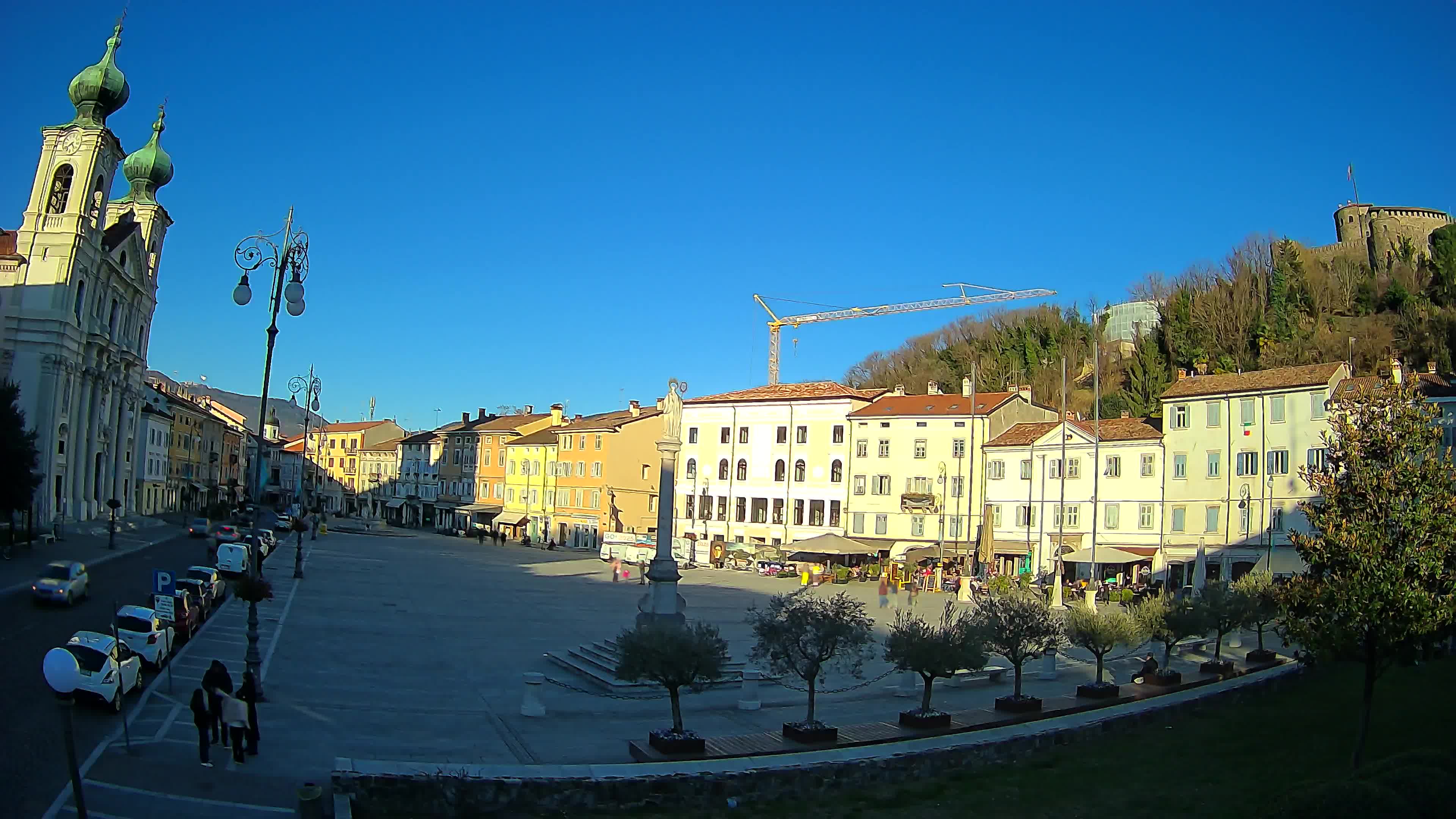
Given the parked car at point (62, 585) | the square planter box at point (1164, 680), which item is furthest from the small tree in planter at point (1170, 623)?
the parked car at point (62, 585)

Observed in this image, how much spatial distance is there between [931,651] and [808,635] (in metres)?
2.38

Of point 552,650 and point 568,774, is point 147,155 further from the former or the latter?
point 568,774

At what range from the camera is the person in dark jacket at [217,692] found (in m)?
14.8

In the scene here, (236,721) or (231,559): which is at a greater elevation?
(231,559)

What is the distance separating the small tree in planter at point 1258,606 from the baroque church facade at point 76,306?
5975 centimetres

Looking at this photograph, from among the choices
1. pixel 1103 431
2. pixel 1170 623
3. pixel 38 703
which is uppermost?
pixel 1103 431

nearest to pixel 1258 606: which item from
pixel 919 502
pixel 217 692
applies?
pixel 217 692

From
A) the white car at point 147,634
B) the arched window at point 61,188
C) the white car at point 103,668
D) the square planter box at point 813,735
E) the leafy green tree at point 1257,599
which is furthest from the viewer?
the arched window at point 61,188

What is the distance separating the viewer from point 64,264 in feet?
203

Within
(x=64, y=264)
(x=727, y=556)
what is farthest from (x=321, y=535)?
(x=727, y=556)

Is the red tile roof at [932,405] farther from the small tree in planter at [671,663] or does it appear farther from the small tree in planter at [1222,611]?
the small tree in planter at [671,663]

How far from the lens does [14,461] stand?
4409 cm

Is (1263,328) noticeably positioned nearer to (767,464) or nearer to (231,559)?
(767,464)

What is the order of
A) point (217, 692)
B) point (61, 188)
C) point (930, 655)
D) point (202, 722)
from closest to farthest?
point (202, 722) → point (217, 692) → point (930, 655) → point (61, 188)
